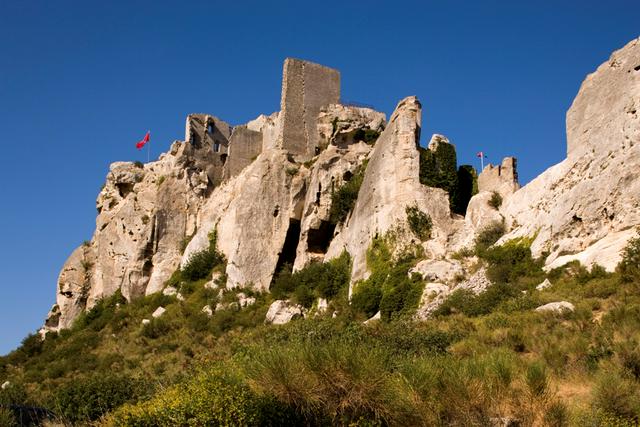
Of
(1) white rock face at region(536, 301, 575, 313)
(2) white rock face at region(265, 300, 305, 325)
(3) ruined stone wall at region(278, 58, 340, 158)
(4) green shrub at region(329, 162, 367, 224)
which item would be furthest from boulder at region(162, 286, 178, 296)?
(1) white rock face at region(536, 301, 575, 313)

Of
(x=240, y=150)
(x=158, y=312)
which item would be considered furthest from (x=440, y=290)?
(x=240, y=150)

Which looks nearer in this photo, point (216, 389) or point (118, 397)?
point (216, 389)

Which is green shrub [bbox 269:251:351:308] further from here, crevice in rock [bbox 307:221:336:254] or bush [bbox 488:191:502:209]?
bush [bbox 488:191:502:209]

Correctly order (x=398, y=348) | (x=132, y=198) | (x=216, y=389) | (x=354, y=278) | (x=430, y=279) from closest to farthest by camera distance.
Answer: (x=216, y=389), (x=398, y=348), (x=430, y=279), (x=354, y=278), (x=132, y=198)

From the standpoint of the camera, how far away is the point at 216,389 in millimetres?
10766

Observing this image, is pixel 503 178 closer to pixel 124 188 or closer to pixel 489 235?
pixel 489 235

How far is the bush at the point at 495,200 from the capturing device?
86.2 ft

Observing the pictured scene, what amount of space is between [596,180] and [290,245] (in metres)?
16.5

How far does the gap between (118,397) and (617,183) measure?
1410 cm

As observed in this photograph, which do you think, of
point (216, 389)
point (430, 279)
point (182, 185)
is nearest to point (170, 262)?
point (182, 185)

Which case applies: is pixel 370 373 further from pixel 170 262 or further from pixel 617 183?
pixel 170 262

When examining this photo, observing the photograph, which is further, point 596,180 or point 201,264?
point 201,264

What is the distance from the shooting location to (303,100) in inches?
1470

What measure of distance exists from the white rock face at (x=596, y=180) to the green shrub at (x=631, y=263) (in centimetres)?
55
